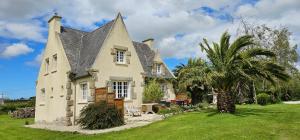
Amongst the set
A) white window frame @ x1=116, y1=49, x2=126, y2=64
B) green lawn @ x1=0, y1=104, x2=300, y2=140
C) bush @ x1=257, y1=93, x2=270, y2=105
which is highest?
white window frame @ x1=116, y1=49, x2=126, y2=64

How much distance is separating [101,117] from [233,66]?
8.24 metres

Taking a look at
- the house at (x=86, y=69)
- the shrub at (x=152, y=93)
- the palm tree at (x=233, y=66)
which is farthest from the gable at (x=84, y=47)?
the palm tree at (x=233, y=66)

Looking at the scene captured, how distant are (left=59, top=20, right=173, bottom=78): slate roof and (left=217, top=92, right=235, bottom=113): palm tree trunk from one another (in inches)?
386

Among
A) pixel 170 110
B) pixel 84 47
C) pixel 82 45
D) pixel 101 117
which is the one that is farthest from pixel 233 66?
pixel 82 45

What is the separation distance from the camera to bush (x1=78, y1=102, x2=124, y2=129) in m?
17.5

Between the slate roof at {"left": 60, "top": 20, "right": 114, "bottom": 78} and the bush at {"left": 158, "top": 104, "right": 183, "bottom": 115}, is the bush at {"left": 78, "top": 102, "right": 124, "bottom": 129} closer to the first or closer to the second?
the slate roof at {"left": 60, "top": 20, "right": 114, "bottom": 78}

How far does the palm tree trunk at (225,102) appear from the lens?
1742 cm

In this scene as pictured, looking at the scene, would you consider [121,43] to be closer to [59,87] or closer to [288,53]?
[59,87]

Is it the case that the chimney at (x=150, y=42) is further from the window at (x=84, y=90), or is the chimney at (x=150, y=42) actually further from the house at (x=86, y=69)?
the window at (x=84, y=90)

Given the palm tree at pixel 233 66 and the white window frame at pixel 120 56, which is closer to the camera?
the palm tree at pixel 233 66

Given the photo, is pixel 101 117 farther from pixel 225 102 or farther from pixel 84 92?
pixel 225 102

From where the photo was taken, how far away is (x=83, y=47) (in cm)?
2598

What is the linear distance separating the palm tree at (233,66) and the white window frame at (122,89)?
8.08 m

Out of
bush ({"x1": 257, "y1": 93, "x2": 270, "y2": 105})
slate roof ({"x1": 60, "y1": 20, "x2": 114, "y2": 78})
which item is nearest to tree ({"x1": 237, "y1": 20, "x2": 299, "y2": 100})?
bush ({"x1": 257, "y1": 93, "x2": 270, "y2": 105})
